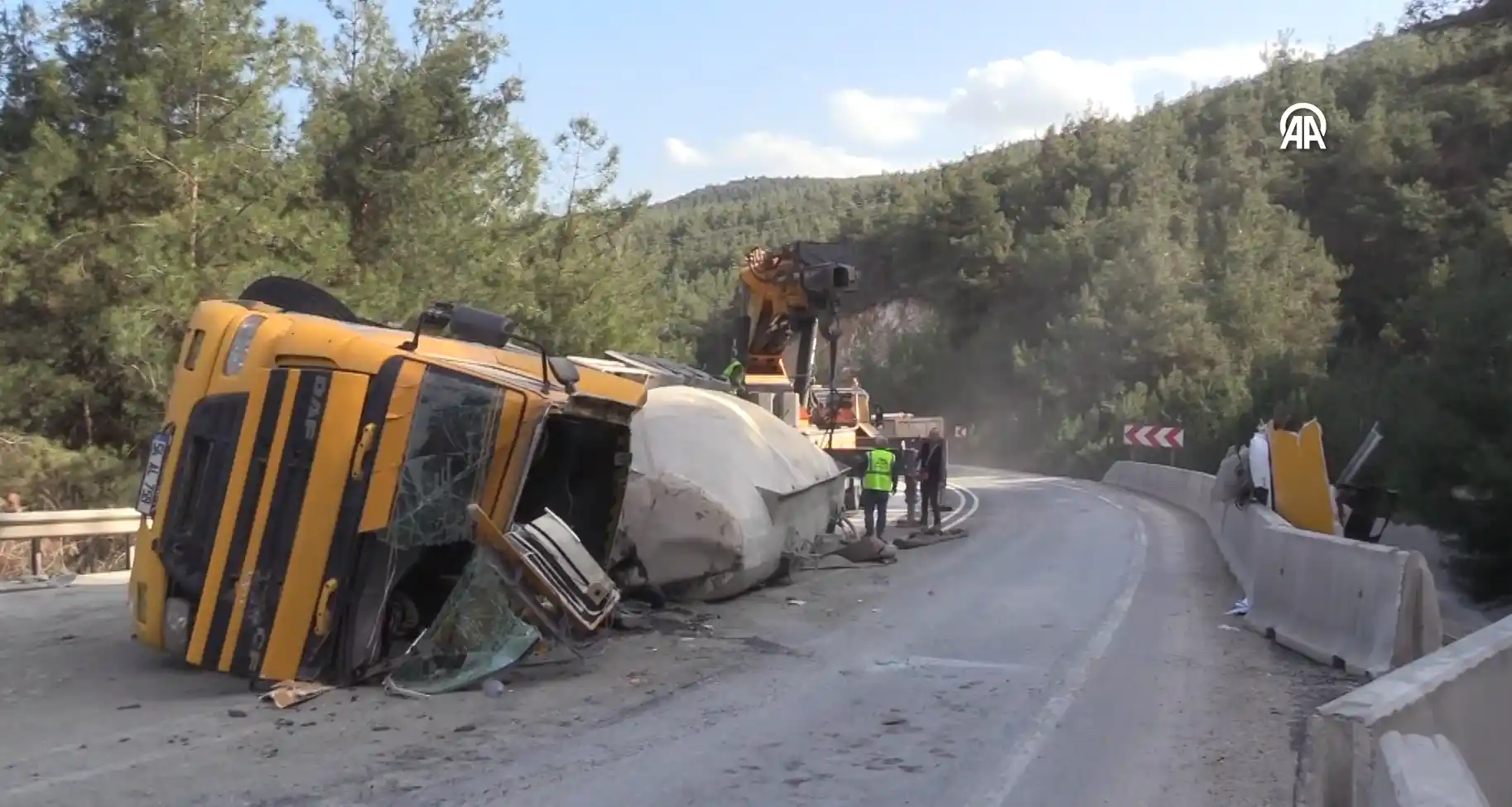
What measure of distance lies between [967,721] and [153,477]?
5330 mm

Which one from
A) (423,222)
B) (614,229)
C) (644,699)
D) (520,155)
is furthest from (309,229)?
(644,699)

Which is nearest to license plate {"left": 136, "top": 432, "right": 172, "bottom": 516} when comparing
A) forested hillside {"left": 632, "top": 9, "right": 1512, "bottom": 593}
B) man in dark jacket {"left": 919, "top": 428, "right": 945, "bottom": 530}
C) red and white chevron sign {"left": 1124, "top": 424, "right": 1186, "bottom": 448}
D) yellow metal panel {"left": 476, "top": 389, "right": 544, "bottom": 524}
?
yellow metal panel {"left": 476, "top": 389, "right": 544, "bottom": 524}

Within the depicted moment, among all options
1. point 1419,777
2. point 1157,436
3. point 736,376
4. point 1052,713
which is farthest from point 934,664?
point 1157,436

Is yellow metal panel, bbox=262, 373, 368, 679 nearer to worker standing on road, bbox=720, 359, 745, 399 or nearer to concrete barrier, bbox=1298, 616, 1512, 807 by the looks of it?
concrete barrier, bbox=1298, 616, 1512, 807

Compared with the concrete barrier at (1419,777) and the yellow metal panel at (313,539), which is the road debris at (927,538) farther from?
the concrete barrier at (1419,777)

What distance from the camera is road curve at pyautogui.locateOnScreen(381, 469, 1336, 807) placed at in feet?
21.3

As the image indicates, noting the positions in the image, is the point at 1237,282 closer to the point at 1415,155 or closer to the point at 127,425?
the point at 1415,155

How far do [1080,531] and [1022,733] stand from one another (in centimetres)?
1472

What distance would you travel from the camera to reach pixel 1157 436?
4241 centimetres

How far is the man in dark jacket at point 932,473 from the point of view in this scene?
2234cm

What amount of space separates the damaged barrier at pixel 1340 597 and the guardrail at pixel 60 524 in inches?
449

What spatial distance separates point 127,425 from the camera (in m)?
21.1

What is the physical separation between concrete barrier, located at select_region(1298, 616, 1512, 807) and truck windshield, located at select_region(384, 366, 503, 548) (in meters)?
4.98

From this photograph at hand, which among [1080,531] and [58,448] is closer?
[58,448]
